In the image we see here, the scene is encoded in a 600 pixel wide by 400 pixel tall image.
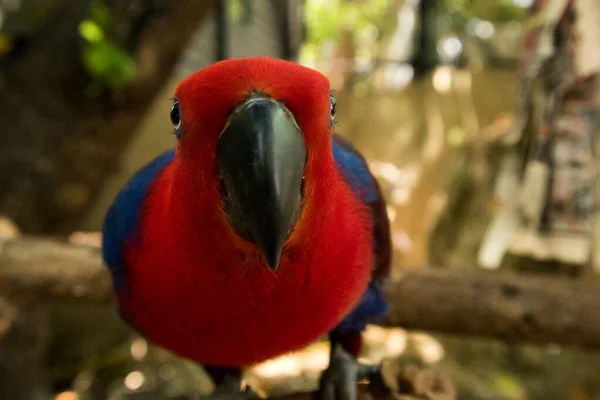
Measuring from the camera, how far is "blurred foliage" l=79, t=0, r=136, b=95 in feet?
4.89

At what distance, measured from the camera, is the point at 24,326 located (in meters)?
1.65

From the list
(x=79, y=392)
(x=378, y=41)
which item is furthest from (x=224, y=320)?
(x=378, y=41)

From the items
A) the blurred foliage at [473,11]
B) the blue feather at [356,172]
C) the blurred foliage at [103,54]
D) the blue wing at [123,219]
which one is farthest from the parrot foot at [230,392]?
the blurred foliage at [473,11]

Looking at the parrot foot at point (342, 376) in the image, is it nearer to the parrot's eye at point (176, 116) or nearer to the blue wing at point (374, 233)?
the blue wing at point (374, 233)

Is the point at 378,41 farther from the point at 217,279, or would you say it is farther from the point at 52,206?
the point at 217,279

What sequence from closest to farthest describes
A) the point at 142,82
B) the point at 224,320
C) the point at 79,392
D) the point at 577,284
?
the point at 224,320
the point at 577,284
the point at 142,82
the point at 79,392

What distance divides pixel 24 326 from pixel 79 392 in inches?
20.1

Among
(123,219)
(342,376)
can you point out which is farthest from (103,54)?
(342,376)

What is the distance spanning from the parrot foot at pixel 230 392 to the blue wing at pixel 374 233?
19cm

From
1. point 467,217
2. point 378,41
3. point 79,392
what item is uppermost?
point 378,41

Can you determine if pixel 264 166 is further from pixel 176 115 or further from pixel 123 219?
pixel 123 219

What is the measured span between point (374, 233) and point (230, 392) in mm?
403

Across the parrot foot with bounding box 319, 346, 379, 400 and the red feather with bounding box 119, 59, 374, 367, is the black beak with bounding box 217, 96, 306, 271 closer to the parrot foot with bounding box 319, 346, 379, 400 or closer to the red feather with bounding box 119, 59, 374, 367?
the red feather with bounding box 119, 59, 374, 367

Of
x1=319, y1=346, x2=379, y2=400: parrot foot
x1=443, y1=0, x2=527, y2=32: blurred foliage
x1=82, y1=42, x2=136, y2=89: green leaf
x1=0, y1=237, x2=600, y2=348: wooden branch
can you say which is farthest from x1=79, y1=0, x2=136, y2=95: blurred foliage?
x1=443, y1=0, x2=527, y2=32: blurred foliage
